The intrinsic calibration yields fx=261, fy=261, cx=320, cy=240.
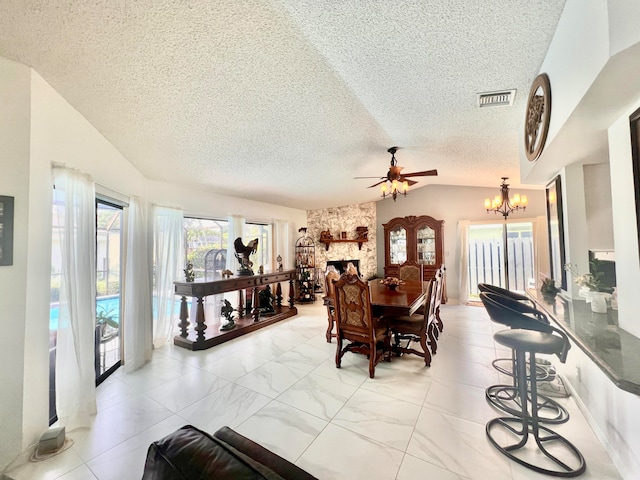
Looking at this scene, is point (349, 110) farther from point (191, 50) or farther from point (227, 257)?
point (227, 257)

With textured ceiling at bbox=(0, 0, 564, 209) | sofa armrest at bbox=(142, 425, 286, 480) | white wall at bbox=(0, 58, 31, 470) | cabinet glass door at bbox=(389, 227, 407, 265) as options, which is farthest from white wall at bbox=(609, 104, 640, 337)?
cabinet glass door at bbox=(389, 227, 407, 265)

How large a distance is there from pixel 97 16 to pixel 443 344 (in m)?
4.57

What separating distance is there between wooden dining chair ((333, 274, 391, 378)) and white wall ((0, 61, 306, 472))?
2418 millimetres

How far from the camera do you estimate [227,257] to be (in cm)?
480

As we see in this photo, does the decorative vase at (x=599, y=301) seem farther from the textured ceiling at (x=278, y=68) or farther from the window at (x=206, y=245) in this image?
the window at (x=206, y=245)

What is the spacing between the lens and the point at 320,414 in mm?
2176

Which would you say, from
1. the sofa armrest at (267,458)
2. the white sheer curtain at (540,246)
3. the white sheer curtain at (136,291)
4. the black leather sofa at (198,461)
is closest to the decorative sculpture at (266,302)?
the white sheer curtain at (136,291)

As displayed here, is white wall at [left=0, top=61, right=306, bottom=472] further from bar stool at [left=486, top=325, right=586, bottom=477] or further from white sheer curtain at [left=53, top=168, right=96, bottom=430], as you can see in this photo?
bar stool at [left=486, top=325, right=586, bottom=477]

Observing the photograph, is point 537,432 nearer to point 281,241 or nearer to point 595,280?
point 595,280

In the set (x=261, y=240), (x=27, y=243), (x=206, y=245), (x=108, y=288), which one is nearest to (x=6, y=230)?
(x=27, y=243)

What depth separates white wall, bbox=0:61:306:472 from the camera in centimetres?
159

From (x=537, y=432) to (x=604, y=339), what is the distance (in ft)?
2.85

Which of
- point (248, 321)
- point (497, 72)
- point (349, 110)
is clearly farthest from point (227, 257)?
point (497, 72)

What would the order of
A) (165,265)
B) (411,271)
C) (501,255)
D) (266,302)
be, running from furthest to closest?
(501,255), (266,302), (411,271), (165,265)
